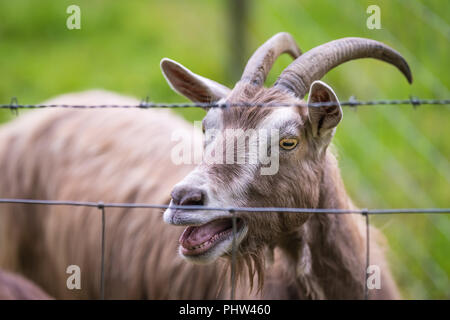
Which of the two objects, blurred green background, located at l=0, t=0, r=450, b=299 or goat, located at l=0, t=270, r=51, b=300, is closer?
goat, located at l=0, t=270, r=51, b=300

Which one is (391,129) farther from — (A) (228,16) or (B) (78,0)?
(B) (78,0)

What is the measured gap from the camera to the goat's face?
10.9 feet

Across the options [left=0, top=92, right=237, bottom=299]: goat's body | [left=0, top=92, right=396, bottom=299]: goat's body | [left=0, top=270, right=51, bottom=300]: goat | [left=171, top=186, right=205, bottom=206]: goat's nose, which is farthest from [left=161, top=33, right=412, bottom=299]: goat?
[left=0, top=92, right=237, bottom=299]: goat's body

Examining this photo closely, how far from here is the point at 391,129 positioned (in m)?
8.52

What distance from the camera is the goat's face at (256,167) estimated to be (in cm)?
333

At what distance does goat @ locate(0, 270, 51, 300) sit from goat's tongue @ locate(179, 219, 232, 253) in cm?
99

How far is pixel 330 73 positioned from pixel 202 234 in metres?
7.37

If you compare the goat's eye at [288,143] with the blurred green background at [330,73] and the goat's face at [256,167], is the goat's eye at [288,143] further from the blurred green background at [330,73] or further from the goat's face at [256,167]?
the blurred green background at [330,73]

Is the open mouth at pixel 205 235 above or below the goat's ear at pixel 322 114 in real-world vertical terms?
below

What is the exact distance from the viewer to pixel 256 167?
11.3 feet

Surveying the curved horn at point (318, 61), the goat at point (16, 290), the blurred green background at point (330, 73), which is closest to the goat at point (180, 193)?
the curved horn at point (318, 61)

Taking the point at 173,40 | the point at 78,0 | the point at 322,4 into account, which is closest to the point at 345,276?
the point at 322,4

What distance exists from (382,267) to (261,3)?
370 inches

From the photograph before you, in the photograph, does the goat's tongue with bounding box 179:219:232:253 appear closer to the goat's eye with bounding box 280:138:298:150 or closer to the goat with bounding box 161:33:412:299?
the goat with bounding box 161:33:412:299
